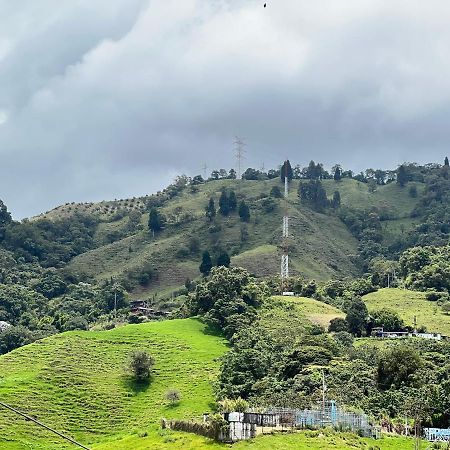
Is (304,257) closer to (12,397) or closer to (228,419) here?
(12,397)

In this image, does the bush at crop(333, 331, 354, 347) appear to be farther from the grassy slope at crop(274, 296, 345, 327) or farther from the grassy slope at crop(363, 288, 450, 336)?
the grassy slope at crop(363, 288, 450, 336)

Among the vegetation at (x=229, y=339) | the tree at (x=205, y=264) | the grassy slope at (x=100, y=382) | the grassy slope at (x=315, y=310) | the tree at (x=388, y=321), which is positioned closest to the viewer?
the vegetation at (x=229, y=339)

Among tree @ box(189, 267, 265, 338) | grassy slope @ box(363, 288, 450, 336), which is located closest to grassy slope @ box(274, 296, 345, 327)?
grassy slope @ box(363, 288, 450, 336)

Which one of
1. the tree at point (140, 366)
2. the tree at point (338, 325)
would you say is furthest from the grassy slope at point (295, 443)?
the tree at point (338, 325)

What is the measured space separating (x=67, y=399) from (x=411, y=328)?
47.5m

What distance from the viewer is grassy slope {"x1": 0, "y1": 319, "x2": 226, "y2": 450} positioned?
89062 mm

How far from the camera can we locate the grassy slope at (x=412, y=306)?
4775 inches

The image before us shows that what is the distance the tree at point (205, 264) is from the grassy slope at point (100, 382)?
54497 millimetres

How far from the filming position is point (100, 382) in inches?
4003

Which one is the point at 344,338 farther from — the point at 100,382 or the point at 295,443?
the point at 295,443

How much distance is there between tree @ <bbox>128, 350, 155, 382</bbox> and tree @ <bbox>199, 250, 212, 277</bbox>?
7379 cm

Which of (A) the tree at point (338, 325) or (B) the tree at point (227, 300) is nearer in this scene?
(A) the tree at point (338, 325)

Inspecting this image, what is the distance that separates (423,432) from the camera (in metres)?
70.3

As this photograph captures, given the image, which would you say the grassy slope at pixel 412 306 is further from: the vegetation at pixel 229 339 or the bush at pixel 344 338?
the bush at pixel 344 338
